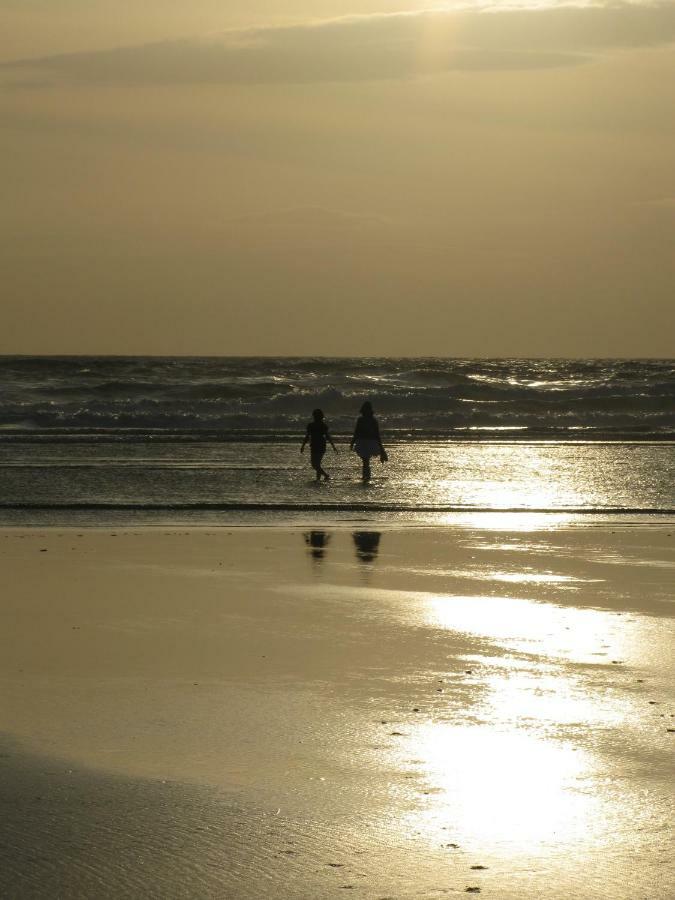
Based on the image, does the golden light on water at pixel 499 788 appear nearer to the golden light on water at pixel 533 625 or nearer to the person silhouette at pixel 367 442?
the golden light on water at pixel 533 625

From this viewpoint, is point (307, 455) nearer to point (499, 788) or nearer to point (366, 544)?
point (366, 544)

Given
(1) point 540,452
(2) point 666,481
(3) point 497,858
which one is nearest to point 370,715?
(3) point 497,858

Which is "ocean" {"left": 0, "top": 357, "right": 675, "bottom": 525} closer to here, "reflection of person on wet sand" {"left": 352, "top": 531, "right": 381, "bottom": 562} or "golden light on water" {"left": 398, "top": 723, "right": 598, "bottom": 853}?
"reflection of person on wet sand" {"left": 352, "top": 531, "right": 381, "bottom": 562}

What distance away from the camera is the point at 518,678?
26.2ft

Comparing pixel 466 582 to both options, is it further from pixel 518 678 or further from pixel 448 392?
pixel 448 392

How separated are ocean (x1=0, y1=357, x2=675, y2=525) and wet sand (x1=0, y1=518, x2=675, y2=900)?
7015 mm

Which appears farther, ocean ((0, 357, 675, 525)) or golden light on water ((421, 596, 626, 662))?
ocean ((0, 357, 675, 525))

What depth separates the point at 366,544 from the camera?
15.0 meters

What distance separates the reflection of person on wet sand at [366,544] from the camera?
13.8 metres

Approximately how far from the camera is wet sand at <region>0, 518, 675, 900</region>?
4.92m

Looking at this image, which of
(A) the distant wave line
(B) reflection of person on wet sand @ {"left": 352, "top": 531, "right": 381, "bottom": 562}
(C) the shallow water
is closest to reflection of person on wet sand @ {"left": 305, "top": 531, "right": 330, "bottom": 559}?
(B) reflection of person on wet sand @ {"left": 352, "top": 531, "right": 381, "bottom": 562}

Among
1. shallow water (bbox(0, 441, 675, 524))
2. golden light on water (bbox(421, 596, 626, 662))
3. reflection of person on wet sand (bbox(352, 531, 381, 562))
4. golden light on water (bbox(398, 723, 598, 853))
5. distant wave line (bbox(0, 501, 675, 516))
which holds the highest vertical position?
shallow water (bbox(0, 441, 675, 524))

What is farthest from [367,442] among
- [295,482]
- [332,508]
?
[332,508]

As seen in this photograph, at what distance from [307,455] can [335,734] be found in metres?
25.5
